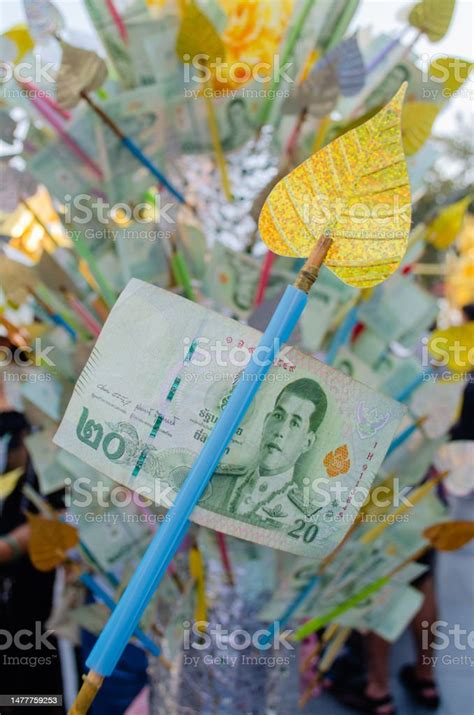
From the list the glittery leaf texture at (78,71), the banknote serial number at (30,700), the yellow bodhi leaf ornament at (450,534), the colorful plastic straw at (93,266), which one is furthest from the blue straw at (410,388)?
the banknote serial number at (30,700)

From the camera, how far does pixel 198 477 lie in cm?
50

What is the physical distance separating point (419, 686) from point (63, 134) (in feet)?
4.94

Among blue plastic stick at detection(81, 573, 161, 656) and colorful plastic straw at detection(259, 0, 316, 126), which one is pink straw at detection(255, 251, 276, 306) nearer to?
colorful plastic straw at detection(259, 0, 316, 126)

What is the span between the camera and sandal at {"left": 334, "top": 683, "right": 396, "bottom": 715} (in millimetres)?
1694

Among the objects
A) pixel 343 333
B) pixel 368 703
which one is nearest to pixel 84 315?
→ pixel 343 333

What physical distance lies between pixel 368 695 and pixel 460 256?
1.03 metres

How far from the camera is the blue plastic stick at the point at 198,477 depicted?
48 centimetres

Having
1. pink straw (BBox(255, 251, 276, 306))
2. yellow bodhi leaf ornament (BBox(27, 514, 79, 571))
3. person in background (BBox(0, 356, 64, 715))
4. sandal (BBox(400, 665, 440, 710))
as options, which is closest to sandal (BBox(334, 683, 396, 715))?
sandal (BBox(400, 665, 440, 710))

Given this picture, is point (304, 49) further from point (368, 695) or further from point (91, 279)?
point (368, 695)

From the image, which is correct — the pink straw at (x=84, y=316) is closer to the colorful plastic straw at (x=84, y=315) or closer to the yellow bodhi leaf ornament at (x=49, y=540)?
the colorful plastic straw at (x=84, y=315)

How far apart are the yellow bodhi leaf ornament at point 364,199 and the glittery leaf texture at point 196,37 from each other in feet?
1.20

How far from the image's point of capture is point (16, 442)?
4.14 feet

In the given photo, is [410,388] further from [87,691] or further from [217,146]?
[87,691]

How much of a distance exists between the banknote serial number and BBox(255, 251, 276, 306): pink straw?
2.11 ft
